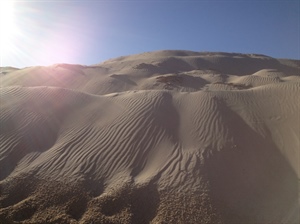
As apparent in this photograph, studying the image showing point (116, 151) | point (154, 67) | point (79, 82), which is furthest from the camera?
point (154, 67)

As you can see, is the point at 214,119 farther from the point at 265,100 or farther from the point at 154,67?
the point at 154,67

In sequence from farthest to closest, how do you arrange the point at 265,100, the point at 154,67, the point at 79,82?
the point at 154,67 → the point at 79,82 → the point at 265,100

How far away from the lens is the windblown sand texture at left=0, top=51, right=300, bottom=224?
5461 mm

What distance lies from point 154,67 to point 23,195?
61.5 feet

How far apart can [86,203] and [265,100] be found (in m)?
6.93

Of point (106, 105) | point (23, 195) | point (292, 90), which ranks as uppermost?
point (292, 90)

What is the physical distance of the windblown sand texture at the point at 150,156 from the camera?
5461mm

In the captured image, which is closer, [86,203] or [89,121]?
[86,203]

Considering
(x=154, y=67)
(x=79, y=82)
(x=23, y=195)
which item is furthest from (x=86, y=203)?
(x=154, y=67)

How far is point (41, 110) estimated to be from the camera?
31.9 ft

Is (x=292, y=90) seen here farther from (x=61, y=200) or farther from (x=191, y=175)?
(x=61, y=200)

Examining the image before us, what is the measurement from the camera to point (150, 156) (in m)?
7.14

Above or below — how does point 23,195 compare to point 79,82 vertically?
below

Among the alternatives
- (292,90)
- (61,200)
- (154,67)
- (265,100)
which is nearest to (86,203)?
(61,200)
